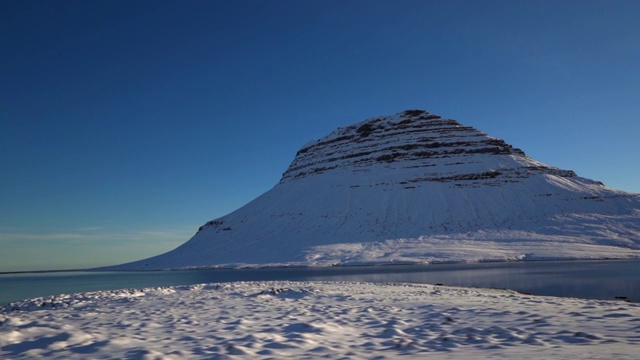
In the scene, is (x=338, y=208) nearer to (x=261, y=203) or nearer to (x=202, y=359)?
(x=261, y=203)

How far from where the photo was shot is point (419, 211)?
97.4 m

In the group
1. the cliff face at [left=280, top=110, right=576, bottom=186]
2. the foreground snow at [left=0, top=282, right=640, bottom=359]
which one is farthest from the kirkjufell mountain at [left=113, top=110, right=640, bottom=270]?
the foreground snow at [left=0, top=282, right=640, bottom=359]

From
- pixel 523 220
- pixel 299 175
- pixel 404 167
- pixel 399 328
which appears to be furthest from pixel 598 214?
pixel 399 328

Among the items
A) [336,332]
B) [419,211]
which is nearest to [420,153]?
[419,211]

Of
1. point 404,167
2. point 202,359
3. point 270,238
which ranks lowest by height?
point 202,359

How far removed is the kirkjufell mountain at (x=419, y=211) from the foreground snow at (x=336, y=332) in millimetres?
54642

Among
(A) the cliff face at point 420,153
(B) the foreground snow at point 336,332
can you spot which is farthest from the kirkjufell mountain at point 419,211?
(B) the foreground snow at point 336,332

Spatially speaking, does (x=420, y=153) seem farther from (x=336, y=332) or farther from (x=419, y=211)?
(x=336, y=332)

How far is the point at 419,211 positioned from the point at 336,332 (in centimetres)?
9008

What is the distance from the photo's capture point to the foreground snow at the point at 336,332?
8203mm

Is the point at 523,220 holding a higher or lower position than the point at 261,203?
lower

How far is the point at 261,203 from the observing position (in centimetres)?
11819

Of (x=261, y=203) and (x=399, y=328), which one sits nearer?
(x=399, y=328)

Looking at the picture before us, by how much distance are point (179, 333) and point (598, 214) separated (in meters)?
101
